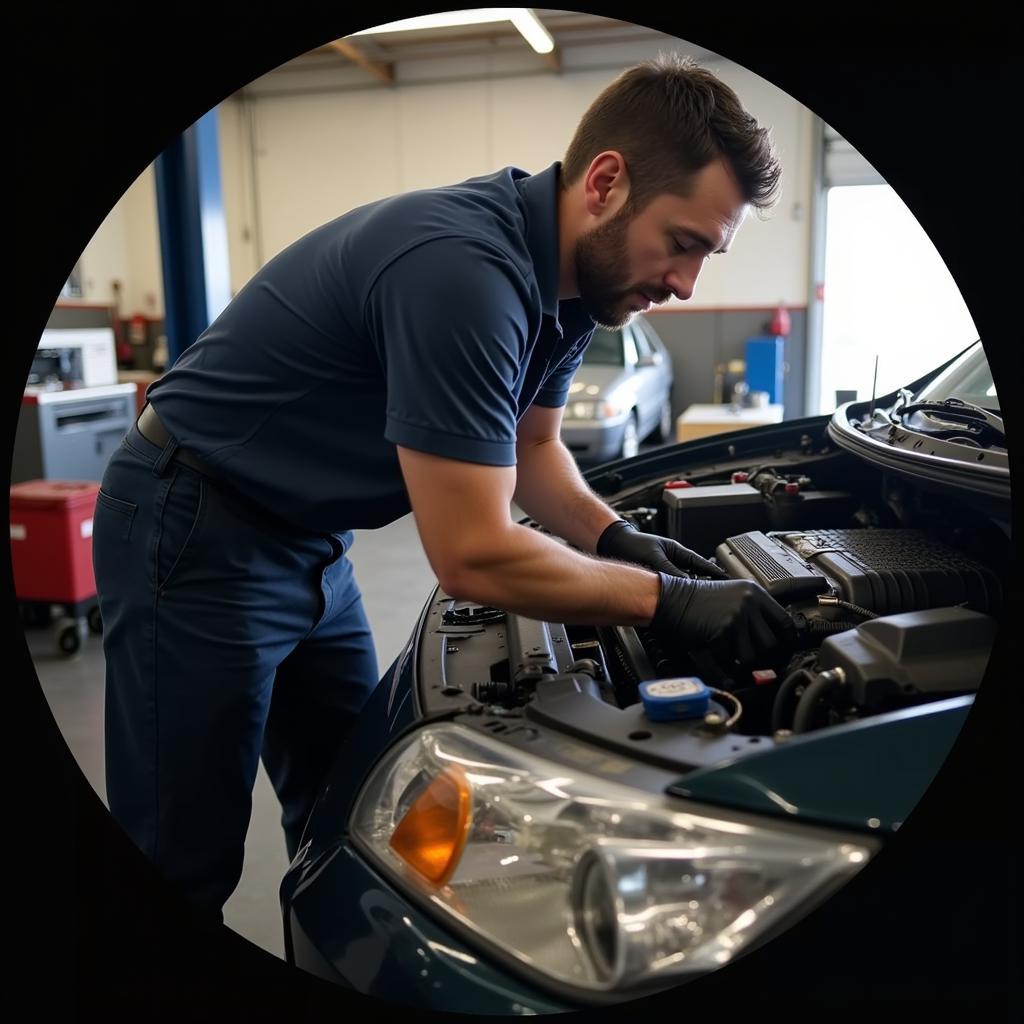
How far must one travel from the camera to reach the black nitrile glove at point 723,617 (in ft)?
3.66

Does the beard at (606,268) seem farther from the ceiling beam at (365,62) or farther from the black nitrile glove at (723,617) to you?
the ceiling beam at (365,62)

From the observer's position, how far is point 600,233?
120 centimetres

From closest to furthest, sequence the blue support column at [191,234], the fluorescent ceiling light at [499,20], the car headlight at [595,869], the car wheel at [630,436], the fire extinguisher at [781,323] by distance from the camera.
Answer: the car headlight at [595,869]
the blue support column at [191,234]
the car wheel at [630,436]
the fluorescent ceiling light at [499,20]
the fire extinguisher at [781,323]

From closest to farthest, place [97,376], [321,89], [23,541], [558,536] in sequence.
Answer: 1. [558,536]
2. [23,541]
3. [97,376]
4. [321,89]

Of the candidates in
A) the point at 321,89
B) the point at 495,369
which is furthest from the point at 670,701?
the point at 321,89

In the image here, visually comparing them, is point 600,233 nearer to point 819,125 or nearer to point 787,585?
point 787,585

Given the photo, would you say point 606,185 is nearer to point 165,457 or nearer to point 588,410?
point 165,457

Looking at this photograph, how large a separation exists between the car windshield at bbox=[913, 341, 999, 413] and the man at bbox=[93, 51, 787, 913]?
546mm

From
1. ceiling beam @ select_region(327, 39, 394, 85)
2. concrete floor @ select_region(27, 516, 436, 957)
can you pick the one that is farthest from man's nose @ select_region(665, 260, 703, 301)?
ceiling beam @ select_region(327, 39, 394, 85)

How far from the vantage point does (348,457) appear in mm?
1234

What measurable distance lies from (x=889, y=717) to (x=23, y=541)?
9.98 feet

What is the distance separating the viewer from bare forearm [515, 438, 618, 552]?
1557mm

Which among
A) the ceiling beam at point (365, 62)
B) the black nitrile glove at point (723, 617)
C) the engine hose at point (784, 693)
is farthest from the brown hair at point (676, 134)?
the ceiling beam at point (365, 62)

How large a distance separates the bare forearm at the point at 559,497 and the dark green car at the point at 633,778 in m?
0.27
